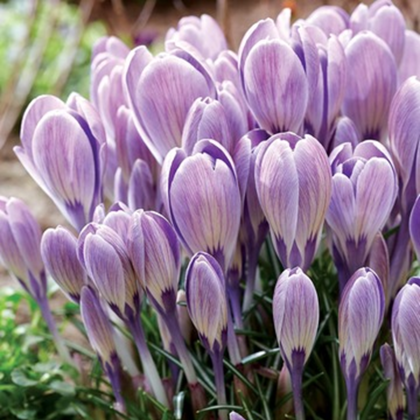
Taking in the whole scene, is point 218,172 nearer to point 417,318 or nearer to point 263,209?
point 263,209

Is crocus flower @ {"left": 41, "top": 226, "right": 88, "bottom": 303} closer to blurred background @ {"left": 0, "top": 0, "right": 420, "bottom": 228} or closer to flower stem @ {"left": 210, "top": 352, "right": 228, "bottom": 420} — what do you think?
flower stem @ {"left": 210, "top": 352, "right": 228, "bottom": 420}

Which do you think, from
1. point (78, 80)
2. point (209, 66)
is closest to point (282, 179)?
point (209, 66)

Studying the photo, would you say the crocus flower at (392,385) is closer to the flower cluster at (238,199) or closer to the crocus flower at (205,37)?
the flower cluster at (238,199)

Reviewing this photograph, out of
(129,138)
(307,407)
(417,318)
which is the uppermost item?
(129,138)

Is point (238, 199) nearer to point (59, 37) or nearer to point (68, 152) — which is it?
point (68, 152)

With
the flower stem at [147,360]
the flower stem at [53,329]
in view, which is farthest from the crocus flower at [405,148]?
the flower stem at [53,329]
